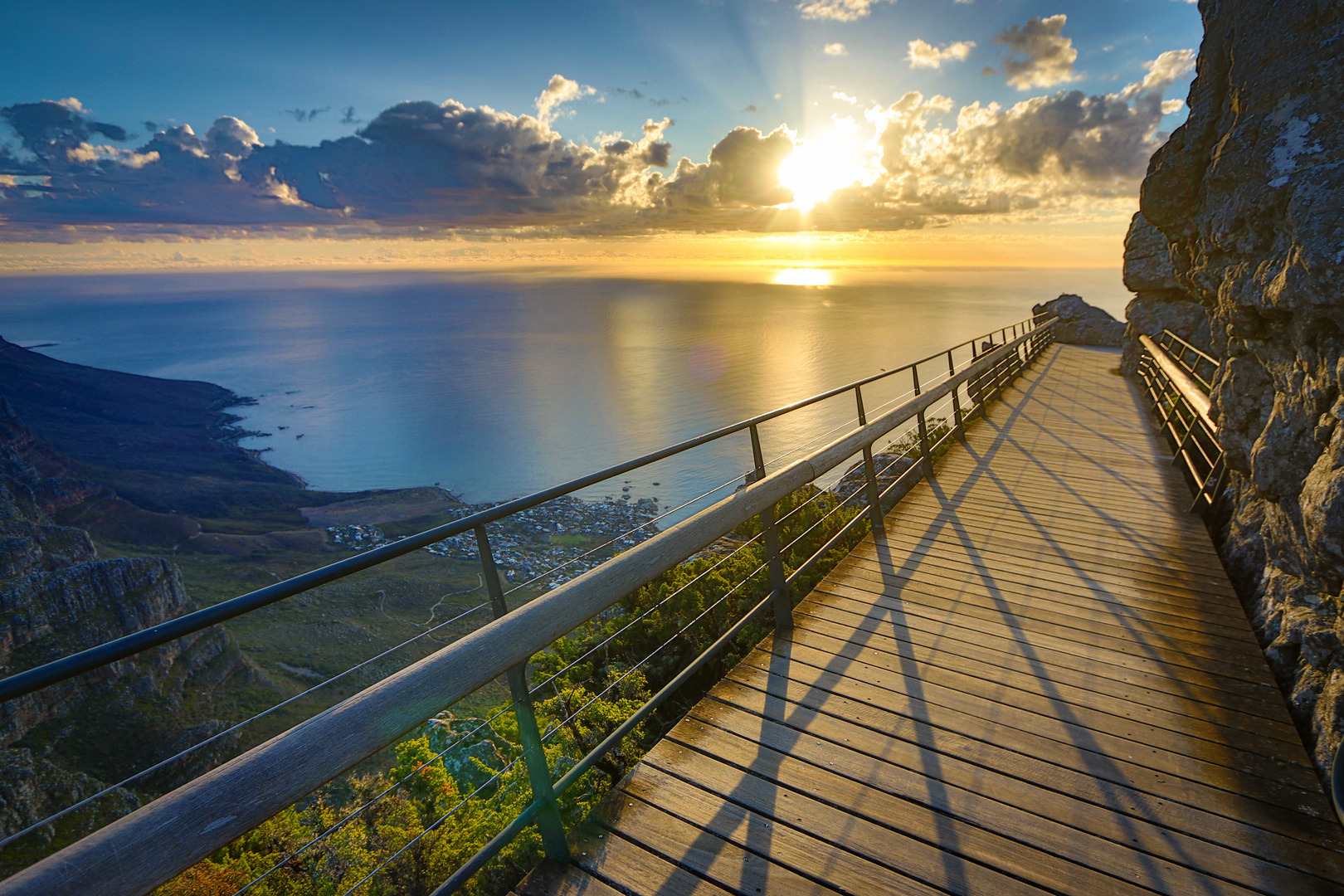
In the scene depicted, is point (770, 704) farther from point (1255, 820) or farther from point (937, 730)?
point (1255, 820)

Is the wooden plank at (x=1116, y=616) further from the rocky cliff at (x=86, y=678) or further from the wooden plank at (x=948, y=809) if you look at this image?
the rocky cliff at (x=86, y=678)

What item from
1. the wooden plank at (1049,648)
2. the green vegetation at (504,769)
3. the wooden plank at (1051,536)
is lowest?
the green vegetation at (504,769)

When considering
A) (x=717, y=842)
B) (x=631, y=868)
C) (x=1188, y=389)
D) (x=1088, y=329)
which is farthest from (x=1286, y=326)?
(x=1088, y=329)

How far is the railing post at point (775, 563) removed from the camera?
364 centimetres

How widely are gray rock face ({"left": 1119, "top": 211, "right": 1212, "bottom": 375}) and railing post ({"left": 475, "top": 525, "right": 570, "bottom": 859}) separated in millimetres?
17778

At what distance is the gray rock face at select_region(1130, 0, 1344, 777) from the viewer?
10.2 ft

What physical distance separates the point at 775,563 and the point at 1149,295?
20584 millimetres

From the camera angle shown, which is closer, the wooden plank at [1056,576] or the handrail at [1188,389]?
the wooden plank at [1056,576]

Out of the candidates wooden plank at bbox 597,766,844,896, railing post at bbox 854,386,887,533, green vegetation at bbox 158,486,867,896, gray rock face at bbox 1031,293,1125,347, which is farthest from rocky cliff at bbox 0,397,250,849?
gray rock face at bbox 1031,293,1125,347

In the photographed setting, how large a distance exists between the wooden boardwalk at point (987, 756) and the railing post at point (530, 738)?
0.49 feet

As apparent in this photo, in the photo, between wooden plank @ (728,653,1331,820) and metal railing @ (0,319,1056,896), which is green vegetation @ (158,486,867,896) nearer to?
metal railing @ (0,319,1056,896)

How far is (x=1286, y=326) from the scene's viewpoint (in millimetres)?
3965

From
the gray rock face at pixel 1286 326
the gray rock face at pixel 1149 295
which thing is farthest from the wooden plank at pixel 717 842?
the gray rock face at pixel 1149 295

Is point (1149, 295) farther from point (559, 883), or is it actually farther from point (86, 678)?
point (86, 678)
